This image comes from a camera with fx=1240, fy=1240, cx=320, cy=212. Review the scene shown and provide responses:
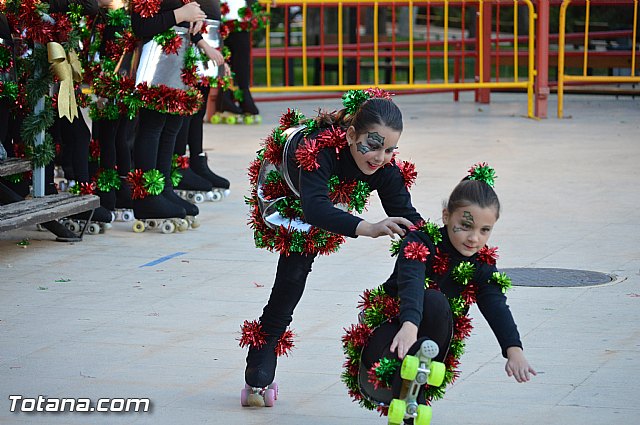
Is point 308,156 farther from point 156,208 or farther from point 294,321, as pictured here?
point 156,208

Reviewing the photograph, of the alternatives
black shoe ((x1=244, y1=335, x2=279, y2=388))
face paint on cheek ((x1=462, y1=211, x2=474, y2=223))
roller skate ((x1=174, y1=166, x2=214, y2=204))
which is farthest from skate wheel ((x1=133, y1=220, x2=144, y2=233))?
face paint on cheek ((x1=462, y1=211, x2=474, y2=223))

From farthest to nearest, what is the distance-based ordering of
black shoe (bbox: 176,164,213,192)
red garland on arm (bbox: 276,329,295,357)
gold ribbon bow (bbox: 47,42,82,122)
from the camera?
black shoe (bbox: 176,164,213,192) < gold ribbon bow (bbox: 47,42,82,122) < red garland on arm (bbox: 276,329,295,357)

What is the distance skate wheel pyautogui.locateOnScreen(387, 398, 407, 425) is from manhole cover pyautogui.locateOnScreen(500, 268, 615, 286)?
296 cm

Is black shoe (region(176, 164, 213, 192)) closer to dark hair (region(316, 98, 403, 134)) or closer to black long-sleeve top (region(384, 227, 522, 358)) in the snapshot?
dark hair (region(316, 98, 403, 134))

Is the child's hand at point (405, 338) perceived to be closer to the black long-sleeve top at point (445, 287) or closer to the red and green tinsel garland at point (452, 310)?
the black long-sleeve top at point (445, 287)

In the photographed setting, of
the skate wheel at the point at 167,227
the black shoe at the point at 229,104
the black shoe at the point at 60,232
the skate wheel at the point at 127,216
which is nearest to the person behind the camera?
the black shoe at the point at 60,232

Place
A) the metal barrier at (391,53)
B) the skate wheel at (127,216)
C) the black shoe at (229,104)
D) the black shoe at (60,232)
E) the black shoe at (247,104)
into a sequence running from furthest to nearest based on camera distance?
the metal barrier at (391,53), the black shoe at (229,104), the black shoe at (247,104), the skate wheel at (127,216), the black shoe at (60,232)

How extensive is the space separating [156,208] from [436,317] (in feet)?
14.5

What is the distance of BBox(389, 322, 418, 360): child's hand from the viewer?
392 cm

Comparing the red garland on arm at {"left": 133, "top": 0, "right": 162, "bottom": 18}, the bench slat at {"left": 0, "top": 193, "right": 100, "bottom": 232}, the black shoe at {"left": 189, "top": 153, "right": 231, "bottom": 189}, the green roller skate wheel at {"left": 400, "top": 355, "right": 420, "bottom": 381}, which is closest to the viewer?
the green roller skate wheel at {"left": 400, "top": 355, "right": 420, "bottom": 381}

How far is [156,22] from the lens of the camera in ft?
25.5

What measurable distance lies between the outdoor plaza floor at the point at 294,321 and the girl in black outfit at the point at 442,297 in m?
0.40

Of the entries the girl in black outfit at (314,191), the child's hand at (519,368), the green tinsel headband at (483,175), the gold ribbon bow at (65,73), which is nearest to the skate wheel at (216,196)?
the gold ribbon bow at (65,73)

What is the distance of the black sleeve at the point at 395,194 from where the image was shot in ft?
14.8
